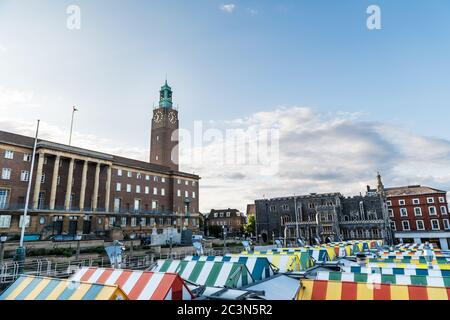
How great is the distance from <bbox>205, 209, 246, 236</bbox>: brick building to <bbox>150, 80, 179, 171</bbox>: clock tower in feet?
97.6

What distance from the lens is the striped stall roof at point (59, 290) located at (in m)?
4.50

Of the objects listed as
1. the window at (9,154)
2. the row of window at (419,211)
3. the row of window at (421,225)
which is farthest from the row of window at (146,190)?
the row of window at (421,225)

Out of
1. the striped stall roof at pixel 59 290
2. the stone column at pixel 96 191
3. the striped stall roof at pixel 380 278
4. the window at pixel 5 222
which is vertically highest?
the stone column at pixel 96 191

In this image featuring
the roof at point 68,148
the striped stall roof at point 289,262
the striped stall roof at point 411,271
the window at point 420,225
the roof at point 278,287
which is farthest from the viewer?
the window at point 420,225

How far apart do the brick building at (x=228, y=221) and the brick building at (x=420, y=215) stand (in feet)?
152

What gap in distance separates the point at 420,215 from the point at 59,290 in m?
78.4

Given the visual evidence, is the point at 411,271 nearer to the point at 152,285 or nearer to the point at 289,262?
the point at 289,262

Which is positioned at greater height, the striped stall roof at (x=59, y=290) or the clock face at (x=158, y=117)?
the clock face at (x=158, y=117)

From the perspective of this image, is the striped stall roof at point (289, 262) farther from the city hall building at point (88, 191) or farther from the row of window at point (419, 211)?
the row of window at point (419, 211)

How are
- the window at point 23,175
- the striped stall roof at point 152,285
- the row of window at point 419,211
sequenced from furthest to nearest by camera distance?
the row of window at point 419,211, the window at point 23,175, the striped stall roof at point 152,285

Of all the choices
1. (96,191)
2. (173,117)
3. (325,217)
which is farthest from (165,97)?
(325,217)

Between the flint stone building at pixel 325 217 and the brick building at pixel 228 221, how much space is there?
73.5 feet

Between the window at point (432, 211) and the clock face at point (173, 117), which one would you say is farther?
the clock face at point (173, 117)
